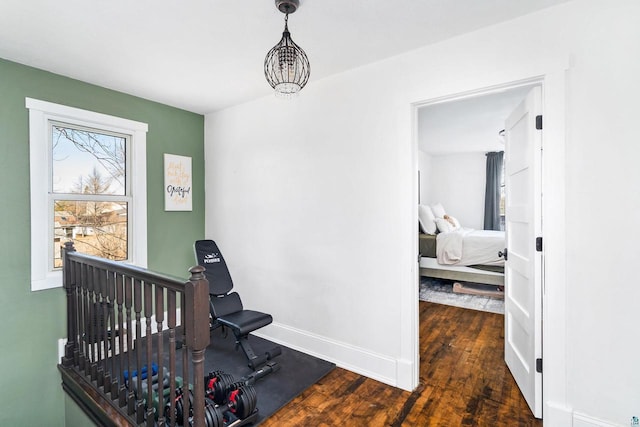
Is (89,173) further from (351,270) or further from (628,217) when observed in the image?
(628,217)

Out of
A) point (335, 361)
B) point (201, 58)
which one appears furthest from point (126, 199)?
point (335, 361)

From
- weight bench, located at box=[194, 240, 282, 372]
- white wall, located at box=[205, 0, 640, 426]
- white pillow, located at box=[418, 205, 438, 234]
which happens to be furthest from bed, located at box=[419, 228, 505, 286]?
weight bench, located at box=[194, 240, 282, 372]

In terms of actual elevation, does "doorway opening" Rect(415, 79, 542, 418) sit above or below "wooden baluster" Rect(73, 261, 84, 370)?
above

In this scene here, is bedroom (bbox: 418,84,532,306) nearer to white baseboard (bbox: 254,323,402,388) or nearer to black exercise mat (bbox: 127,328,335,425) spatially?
white baseboard (bbox: 254,323,402,388)

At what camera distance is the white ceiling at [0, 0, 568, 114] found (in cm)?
180


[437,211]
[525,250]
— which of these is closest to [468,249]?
[437,211]

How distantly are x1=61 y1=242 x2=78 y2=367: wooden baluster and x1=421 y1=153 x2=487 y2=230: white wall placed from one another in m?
6.57

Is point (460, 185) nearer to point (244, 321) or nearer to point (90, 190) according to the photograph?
point (244, 321)

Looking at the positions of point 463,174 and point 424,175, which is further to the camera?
point 463,174

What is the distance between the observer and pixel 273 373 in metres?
2.55

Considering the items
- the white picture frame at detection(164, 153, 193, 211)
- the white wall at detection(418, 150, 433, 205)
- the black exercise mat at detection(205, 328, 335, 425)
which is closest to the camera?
the black exercise mat at detection(205, 328, 335, 425)

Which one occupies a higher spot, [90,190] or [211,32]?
[211,32]

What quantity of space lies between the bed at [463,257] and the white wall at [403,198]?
2869 mm

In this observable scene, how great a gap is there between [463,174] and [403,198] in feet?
19.3
